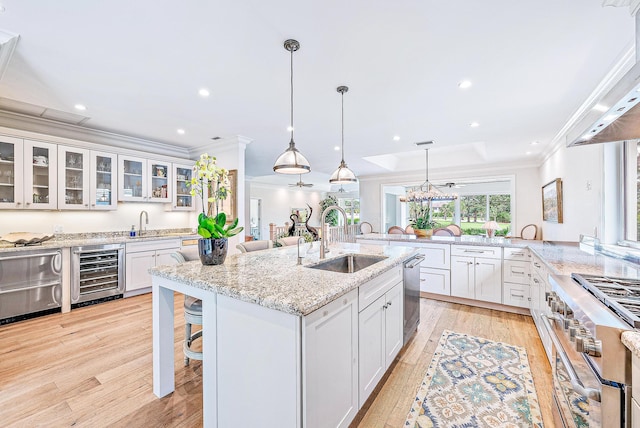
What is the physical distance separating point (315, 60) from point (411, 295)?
2.27 metres

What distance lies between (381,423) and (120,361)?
2158mm

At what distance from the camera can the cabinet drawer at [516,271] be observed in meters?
3.25

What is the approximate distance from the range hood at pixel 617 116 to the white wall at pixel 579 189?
1.38 meters

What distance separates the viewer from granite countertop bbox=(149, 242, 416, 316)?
1188 millimetres

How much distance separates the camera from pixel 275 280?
1521mm

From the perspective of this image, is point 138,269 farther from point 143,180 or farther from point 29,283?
point 143,180

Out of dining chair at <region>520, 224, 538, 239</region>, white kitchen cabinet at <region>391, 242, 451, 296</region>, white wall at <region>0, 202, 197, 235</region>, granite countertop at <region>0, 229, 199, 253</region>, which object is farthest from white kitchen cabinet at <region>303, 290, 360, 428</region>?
dining chair at <region>520, 224, 538, 239</region>

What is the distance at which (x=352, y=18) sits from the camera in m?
1.68

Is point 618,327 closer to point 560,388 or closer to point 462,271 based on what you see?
point 560,388

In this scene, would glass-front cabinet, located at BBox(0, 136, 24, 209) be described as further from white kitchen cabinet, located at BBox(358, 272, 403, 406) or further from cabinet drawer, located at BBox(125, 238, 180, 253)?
white kitchen cabinet, located at BBox(358, 272, 403, 406)

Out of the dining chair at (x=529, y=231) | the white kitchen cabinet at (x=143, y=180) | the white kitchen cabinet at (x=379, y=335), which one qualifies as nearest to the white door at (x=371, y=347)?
the white kitchen cabinet at (x=379, y=335)

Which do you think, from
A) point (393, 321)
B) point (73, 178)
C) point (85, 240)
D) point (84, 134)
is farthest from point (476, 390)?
point (84, 134)

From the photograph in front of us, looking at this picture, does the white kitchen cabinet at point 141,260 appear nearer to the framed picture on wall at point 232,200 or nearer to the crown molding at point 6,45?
the framed picture on wall at point 232,200

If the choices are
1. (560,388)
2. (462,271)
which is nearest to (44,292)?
(560,388)
